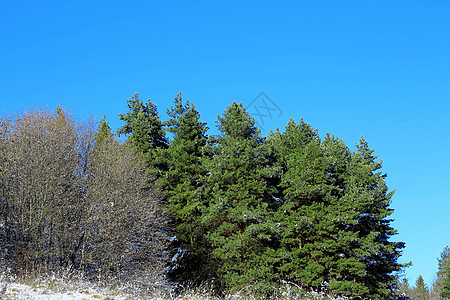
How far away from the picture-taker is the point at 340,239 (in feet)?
98.0

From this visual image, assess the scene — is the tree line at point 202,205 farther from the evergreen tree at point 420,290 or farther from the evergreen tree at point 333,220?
the evergreen tree at point 420,290

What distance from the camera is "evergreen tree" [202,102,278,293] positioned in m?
28.4

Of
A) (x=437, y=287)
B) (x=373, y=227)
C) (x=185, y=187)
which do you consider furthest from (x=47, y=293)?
(x=437, y=287)

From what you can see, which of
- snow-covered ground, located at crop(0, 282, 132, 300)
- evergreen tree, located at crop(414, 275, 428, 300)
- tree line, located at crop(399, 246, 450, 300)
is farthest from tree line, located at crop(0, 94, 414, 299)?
evergreen tree, located at crop(414, 275, 428, 300)

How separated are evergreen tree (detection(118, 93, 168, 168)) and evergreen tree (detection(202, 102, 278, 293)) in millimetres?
6967

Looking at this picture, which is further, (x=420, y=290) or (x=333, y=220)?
(x=420, y=290)

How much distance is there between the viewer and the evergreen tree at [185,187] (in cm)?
3206

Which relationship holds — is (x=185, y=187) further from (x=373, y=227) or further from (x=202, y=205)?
(x=373, y=227)

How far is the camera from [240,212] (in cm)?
2920

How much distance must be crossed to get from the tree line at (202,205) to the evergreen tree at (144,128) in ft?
0.67

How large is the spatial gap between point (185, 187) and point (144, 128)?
7.74 m

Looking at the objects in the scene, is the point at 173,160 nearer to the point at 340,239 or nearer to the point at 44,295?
the point at 340,239

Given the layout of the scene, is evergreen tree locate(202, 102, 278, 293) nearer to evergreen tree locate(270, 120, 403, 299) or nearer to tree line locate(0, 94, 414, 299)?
tree line locate(0, 94, 414, 299)

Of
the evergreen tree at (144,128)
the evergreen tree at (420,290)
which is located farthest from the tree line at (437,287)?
the evergreen tree at (144,128)
